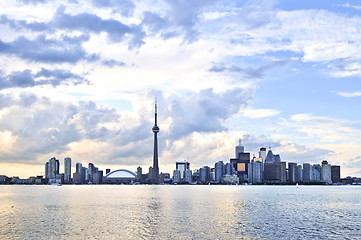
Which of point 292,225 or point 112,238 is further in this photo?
point 292,225

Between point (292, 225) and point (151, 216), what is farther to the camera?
point (151, 216)

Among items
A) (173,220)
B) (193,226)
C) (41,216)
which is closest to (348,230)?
(193,226)

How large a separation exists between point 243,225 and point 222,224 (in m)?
4.89

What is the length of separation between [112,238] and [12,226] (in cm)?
2904

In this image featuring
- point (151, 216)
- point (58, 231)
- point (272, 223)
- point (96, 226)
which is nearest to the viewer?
point (58, 231)

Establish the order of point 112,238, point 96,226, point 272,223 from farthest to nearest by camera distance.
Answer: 1. point 272,223
2. point 96,226
3. point 112,238

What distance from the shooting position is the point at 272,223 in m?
100

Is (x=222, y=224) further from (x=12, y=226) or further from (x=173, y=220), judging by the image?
(x=12, y=226)

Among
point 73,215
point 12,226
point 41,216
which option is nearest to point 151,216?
point 73,215

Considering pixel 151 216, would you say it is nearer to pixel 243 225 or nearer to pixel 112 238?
pixel 243 225

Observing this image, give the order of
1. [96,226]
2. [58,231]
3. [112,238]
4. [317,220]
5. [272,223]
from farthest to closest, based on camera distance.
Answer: [317,220]
[272,223]
[96,226]
[58,231]
[112,238]

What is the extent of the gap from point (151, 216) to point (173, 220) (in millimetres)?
12385

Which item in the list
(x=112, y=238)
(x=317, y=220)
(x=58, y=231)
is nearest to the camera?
(x=112, y=238)

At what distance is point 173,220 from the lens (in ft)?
348
